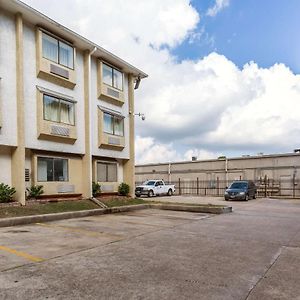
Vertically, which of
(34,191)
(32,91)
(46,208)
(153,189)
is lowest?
(153,189)

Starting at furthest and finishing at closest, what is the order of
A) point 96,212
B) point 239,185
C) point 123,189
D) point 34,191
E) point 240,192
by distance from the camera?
point 239,185 < point 240,192 < point 123,189 < point 96,212 < point 34,191

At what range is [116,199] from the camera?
66.8 feet

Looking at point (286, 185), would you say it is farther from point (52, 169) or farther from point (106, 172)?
point (52, 169)

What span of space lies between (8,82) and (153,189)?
2026 cm

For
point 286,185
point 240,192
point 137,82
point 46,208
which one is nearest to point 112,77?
point 137,82

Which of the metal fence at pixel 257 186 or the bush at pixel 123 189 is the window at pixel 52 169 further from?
the metal fence at pixel 257 186

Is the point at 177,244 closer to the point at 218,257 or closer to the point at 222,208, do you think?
the point at 218,257

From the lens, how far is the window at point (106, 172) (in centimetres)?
2086

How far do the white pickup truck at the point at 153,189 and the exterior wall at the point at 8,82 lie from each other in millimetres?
18516

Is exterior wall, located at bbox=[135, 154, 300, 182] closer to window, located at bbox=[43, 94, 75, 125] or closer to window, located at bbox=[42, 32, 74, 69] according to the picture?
window, located at bbox=[43, 94, 75, 125]

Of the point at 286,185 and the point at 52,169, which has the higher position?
the point at 52,169

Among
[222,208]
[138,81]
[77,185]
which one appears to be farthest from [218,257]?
[138,81]

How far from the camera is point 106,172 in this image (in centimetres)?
2147

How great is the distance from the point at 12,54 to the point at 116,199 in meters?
10.1
